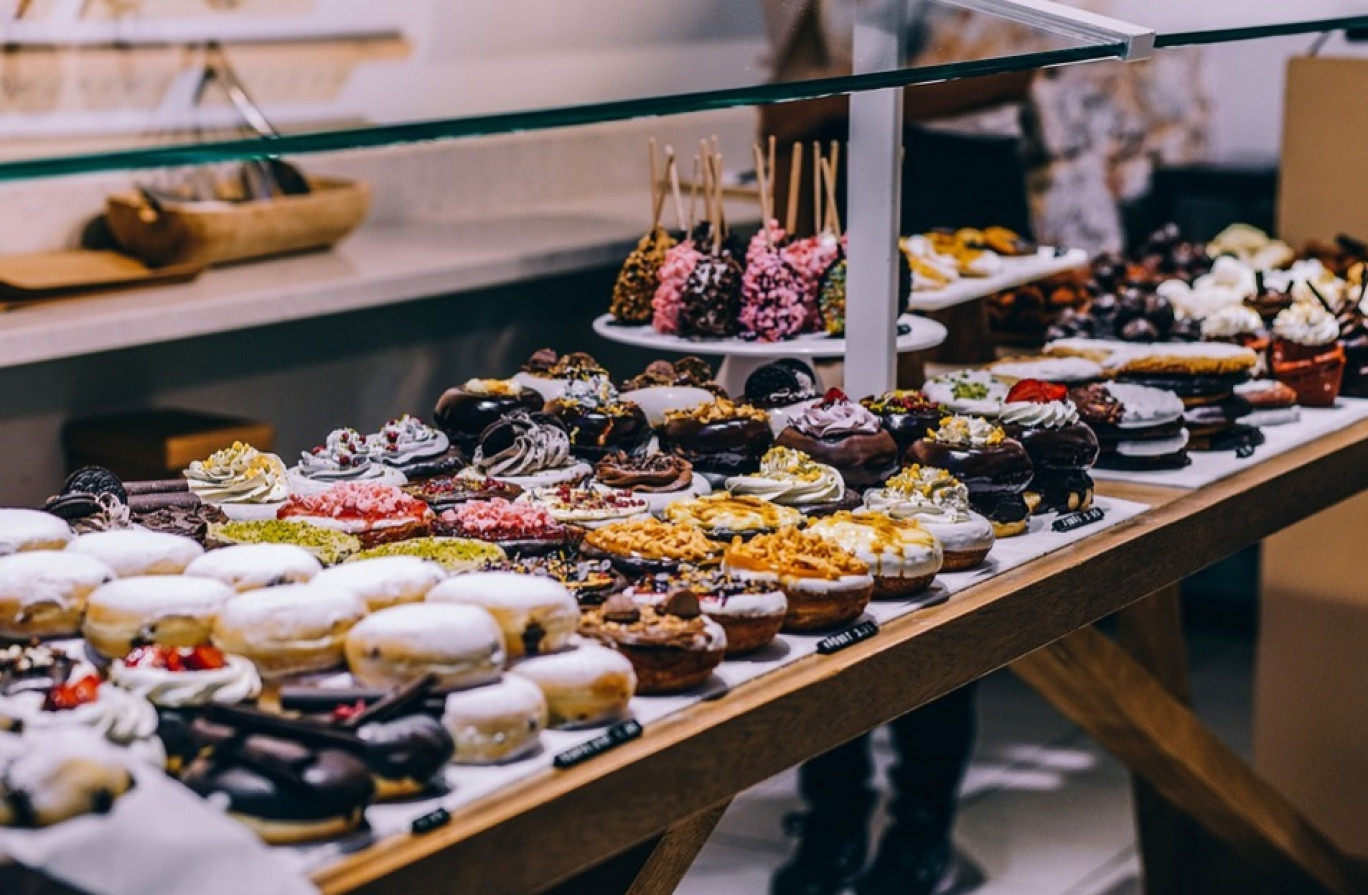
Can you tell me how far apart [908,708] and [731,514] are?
0.95ft

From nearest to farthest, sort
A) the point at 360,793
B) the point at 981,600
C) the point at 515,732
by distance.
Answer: the point at 360,793, the point at 515,732, the point at 981,600

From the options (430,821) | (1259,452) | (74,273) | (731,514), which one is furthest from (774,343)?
(74,273)

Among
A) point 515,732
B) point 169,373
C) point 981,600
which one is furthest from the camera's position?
point 169,373

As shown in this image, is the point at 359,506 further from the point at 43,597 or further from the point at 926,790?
the point at 926,790

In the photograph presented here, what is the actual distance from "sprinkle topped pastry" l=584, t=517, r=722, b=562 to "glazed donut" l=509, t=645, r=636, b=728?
11.8 inches

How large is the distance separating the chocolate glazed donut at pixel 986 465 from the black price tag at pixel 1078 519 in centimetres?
7

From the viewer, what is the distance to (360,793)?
1.40m

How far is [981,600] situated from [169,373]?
9.51 ft

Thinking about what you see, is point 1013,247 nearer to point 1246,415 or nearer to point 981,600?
point 1246,415

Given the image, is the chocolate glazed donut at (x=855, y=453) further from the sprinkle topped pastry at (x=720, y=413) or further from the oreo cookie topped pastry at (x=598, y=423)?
the oreo cookie topped pastry at (x=598, y=423)

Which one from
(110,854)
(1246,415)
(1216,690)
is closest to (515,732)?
(110,854)

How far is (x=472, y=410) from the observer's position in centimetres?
240

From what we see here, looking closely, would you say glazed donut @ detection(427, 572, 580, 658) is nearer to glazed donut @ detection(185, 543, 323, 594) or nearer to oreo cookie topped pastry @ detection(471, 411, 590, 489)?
glazed donut @ detection(185, 543, 323, 594)

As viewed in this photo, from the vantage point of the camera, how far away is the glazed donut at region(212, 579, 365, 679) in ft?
5.22
